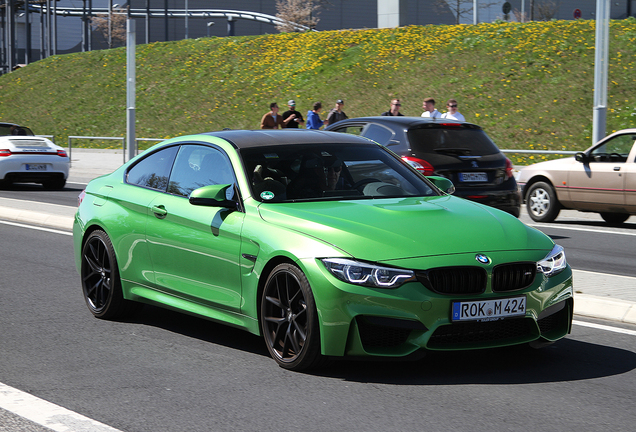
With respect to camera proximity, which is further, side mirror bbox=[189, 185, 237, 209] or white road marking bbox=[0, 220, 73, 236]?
white road marking bbox=[0, 220, 73, 236]

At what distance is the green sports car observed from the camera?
4.91 metres

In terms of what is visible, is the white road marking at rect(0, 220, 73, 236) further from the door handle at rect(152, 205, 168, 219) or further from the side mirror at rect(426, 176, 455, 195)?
the side mirror at rect(426, 176, 455, 195)

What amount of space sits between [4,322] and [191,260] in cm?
184

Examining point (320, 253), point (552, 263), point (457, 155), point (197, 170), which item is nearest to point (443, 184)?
point (552, 263)

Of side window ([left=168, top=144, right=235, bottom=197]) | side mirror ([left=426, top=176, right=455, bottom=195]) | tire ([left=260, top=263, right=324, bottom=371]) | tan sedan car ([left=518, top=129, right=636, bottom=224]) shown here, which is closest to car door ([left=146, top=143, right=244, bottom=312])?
side window ([left=168, top=144, right=235, bottom=197])

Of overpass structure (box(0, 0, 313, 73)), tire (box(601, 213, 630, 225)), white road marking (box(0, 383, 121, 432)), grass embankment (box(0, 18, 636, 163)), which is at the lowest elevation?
tire (box(601, 213, 630, 225))

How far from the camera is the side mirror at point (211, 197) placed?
575 cm

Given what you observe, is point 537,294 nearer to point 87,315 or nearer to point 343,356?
point 343,356

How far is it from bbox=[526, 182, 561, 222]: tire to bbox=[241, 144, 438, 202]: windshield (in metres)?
9.08

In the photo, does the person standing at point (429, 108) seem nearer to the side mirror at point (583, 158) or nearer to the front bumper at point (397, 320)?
the side mirror at point (583, 158)

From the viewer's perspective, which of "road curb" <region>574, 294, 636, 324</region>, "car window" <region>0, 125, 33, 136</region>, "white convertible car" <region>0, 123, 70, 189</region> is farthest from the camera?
"car window" <region>0, 125, 33, 136</region>

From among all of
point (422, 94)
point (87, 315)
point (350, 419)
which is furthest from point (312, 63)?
point (350, 419)

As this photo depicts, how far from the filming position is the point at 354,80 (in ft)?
116

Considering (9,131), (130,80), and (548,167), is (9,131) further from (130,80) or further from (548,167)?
(548,167)
